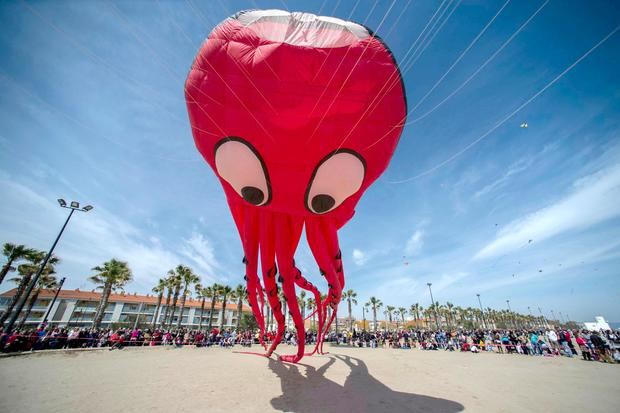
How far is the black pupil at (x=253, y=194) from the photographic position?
4.09 m

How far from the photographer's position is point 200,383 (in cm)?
654

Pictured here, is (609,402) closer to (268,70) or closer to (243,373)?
(243,373)

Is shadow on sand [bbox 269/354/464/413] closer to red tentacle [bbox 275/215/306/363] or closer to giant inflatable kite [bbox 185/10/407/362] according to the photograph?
red tentacle [bbox 275/215/306/363]

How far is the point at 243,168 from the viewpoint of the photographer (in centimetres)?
390

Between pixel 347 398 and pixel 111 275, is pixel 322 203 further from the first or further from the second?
pixel 111 275

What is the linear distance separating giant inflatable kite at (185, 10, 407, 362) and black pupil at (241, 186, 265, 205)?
18mm

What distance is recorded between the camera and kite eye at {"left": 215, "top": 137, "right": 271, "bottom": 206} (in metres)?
3.77

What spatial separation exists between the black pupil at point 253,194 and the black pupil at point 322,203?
918 mm

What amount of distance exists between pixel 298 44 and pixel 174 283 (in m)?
38.8

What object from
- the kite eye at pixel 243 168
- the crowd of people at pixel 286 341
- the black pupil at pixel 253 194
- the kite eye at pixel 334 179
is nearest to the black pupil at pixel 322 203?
the kite eye at pixel 334 179

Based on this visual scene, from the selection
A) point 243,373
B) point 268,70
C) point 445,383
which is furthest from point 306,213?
point 445,383

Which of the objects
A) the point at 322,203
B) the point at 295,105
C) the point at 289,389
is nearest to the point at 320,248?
Answer: the point at 322,203

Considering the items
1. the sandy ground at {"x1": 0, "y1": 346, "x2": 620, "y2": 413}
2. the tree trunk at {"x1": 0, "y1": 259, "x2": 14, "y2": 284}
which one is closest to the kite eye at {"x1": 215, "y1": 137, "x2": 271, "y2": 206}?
the sandy ground at {"x1": 0, "y1": 346, "x2": 620, "y2": 413}

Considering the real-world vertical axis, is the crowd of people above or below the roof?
below
